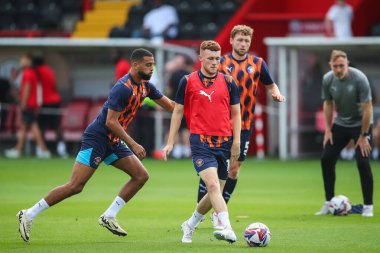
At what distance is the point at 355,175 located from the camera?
21.7 meters

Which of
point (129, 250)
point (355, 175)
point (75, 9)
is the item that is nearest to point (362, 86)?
point (129, 250)

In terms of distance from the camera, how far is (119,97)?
11828 millimetres

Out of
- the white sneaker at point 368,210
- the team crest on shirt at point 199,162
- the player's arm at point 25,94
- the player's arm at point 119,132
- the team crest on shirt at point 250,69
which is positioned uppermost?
the team crest on shirt at point 250,69

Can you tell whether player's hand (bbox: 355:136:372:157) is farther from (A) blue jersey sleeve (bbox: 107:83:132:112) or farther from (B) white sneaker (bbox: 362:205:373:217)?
(A) blue jersey sleeve (bbox: 107:83:132:112)

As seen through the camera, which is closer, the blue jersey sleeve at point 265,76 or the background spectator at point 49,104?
the blue jersey sleeve at point 265,76

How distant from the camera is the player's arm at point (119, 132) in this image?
11.7 meters

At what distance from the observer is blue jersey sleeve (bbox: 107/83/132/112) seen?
1181 cm

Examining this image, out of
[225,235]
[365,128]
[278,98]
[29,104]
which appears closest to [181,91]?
[278,98]

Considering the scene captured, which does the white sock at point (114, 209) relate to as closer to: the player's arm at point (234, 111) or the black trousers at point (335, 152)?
the player's arm at point (234, 111)

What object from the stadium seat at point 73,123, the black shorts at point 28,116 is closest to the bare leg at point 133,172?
the black shorts at point 28,116

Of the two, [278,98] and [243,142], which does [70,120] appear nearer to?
[243,142]

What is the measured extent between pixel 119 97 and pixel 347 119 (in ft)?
14.1

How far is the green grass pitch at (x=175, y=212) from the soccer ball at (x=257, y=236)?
0.11 meters

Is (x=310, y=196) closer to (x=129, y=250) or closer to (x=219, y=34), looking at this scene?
(x=129, y=250)
